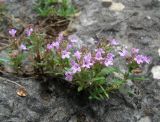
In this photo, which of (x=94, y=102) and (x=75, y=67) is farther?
(x=94, y=102)

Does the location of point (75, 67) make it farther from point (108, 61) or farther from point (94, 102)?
point (94, 102)

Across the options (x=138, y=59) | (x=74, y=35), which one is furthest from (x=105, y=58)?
(x=74, y=35)

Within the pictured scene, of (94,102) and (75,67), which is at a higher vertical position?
(75,67)

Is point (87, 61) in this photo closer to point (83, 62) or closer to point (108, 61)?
point (83, 62)

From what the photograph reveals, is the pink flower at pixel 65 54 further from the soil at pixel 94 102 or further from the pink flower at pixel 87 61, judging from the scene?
the soil at pixel 94 102

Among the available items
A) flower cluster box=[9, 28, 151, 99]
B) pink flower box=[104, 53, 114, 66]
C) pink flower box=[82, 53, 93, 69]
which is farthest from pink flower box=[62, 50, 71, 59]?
pink flower box=[104, 53, 114, 66]

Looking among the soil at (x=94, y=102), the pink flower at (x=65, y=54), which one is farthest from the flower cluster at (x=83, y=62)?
the soil at (x=94, y=102)

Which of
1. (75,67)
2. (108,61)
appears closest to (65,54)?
(75,67)

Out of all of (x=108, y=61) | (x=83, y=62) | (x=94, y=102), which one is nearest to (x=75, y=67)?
(x=83, y=62)
